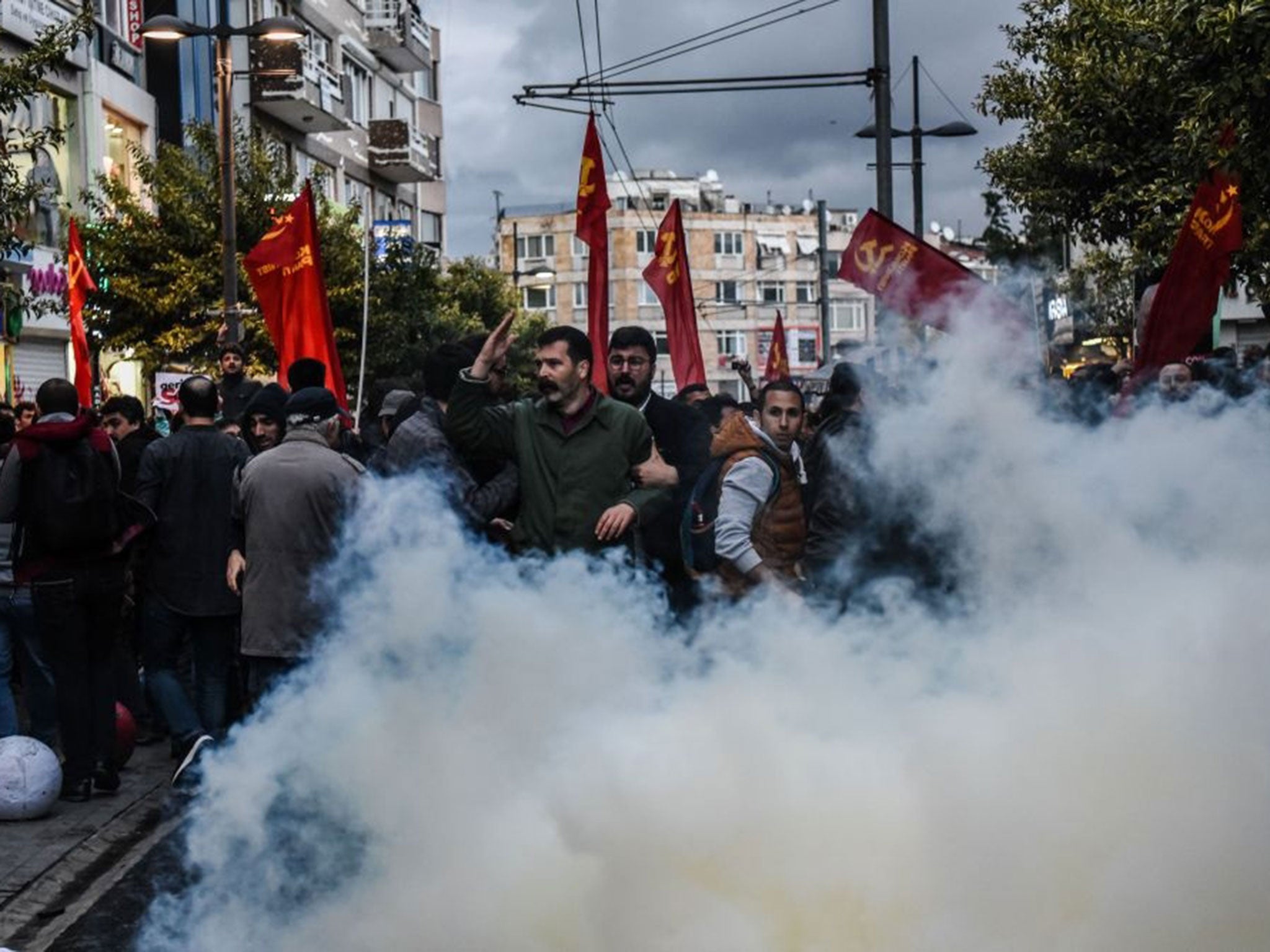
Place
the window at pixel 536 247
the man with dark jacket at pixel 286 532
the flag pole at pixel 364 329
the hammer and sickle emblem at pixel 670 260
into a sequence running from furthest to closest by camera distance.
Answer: the window at pixel 536 247
the hammer and sickle emblem at pixel 670 260
the flag pole at pixel 364 329
the man with dark jacket at pixel 286 532

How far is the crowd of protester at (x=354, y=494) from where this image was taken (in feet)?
20.5

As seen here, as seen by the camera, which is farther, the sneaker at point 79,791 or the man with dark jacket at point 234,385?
the man with dark jacket at point 234,385

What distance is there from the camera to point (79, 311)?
1928 cm

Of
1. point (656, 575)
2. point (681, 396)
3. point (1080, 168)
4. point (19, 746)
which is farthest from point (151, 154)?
point (656, 575)

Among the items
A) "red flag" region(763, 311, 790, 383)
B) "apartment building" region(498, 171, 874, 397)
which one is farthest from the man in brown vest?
"apartment building" region(498, 171, 874, 397)

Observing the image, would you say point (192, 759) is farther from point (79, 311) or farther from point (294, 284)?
point (79, 311)

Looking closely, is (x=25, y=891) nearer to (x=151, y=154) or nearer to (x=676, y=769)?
(x=676, y=769)

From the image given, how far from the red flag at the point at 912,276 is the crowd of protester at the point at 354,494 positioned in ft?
1.26

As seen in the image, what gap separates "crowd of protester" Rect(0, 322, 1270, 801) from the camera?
6.25m

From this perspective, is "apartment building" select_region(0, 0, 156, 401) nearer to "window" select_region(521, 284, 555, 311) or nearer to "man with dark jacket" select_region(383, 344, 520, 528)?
"man with dark jacket" select_region(383, 344, 520, 528)

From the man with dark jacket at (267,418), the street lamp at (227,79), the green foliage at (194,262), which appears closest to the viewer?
the man with dark jacket at (267,418)

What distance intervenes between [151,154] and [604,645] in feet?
96.0

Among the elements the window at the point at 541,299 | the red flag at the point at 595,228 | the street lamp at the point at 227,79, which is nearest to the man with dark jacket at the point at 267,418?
the red flag at the point at 595,228

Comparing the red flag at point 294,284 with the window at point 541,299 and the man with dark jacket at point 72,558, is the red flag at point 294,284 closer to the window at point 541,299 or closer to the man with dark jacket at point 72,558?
the man with dark jacket at point 72,558
